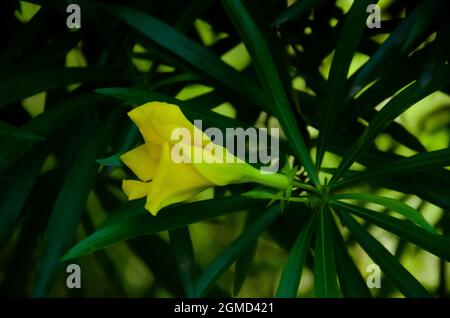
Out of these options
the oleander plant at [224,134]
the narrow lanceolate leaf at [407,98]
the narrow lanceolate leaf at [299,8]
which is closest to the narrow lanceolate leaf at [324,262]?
the oleander plant at [224,134]

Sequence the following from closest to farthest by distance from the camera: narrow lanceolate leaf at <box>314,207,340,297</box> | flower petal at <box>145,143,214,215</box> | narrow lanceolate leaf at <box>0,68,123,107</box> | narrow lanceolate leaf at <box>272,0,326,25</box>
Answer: flower petal at <box>145,143,214,215</box>
narrow lanceolate leaf at <box>314,207,340,297</box>
narrow lanceolate leaf at <box>272,0,326,25</box>
narrow lanceolate leaf at <box>0,68,123,107</box>

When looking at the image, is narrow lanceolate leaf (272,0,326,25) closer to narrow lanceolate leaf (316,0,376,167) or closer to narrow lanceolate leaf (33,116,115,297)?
narrow lanceolate leaf (316,0,376,167)

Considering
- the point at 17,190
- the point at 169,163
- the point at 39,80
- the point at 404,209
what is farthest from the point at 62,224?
the point at 404,209

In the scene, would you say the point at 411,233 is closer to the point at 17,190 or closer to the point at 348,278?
the point at 348,278

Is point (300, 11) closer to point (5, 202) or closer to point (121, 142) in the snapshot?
point (121, 142)

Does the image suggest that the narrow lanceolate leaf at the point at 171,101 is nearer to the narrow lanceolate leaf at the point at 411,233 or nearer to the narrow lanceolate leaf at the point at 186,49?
the narrow lanceolate leaf at the point at 186,49

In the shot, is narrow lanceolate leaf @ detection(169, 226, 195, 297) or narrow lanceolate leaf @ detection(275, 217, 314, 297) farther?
narrow lanceolate leaf @ detection(169, 226, 195, 297)

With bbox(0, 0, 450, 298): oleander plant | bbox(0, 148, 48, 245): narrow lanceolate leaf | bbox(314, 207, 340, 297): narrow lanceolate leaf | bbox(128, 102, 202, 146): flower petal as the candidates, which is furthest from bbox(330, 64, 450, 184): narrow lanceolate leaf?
bbox(0, 148, 48, 245): narrow lanceolate leaf
